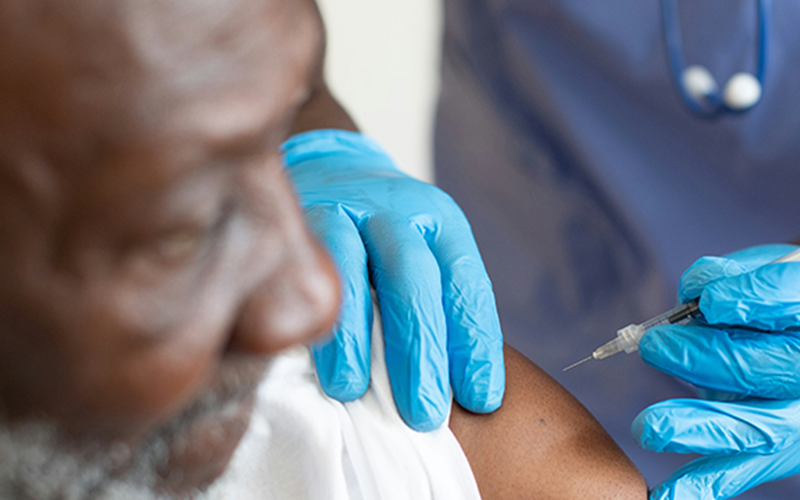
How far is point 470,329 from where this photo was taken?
809mm

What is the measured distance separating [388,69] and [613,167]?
0.80 m

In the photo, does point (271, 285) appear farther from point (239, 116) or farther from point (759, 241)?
point (759, 241)

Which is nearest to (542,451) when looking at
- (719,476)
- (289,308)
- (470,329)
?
(470,329)

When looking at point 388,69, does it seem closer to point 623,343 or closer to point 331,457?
point 623,343

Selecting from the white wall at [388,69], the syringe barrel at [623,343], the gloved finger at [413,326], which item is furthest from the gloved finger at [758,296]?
the white wall at [388,69]

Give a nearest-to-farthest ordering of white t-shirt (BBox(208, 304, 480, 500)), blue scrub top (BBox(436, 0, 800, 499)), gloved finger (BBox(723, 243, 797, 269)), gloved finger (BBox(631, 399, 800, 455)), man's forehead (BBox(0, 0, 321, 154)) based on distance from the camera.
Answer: man's forehead (BBox(0, 0, 321, 154)) → white t-shirt (BBox(208, 304, 480, 500)) → gloved finger (BBox(631, 399, 800, 455)) → gloved finger (BBox(723, 243, 797, 269)) → blue scrub top (BBox(436, 0, 800, 499))

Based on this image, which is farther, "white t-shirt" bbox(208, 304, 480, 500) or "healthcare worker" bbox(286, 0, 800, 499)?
"healthcare worker" bbox(286, 0, 800, 499)

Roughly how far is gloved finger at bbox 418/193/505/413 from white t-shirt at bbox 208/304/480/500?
3.0 inches

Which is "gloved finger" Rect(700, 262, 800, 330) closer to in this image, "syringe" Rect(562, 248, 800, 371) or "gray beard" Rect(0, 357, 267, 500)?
"syringe" Rect(562, 248, 800, 371)

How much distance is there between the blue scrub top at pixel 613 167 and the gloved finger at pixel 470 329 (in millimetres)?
457

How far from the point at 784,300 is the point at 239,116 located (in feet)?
2.60

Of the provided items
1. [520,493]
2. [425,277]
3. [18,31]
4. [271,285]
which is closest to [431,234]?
[425,277]

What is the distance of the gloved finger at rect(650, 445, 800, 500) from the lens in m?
0.81

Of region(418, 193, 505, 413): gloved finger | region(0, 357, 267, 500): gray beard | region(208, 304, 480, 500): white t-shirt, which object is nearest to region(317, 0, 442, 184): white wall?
region(418, 193, 505, 413): gloved finger
